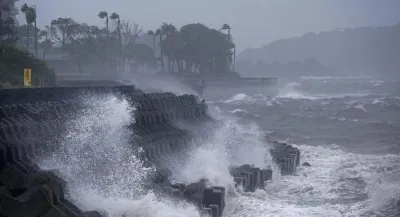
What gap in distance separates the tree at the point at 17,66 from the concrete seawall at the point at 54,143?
5199 mm

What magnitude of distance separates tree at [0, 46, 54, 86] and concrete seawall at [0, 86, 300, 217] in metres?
5.20

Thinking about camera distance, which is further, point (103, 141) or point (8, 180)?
point (103, 141)

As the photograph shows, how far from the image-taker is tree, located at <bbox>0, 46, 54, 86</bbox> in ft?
82.2

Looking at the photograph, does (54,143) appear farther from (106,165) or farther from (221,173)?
(221,173)

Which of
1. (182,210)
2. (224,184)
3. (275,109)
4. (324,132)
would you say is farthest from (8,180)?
(275,109)

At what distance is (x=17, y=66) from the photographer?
27.0 metres

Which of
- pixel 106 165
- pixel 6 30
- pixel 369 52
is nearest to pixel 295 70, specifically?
pixel 369 52

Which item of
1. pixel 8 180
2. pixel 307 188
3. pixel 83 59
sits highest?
pixel 83 59

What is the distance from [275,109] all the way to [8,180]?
1800 inches

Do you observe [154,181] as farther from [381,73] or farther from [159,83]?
[381,73]

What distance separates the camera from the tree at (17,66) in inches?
987

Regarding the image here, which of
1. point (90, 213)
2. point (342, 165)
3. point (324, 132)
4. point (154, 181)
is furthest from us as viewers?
point (324, 132)

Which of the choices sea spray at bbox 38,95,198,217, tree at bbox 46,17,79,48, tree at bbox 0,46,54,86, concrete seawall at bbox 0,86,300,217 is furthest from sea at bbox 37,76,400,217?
tree at bbox 46,17,79,48

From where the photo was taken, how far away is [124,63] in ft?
235
